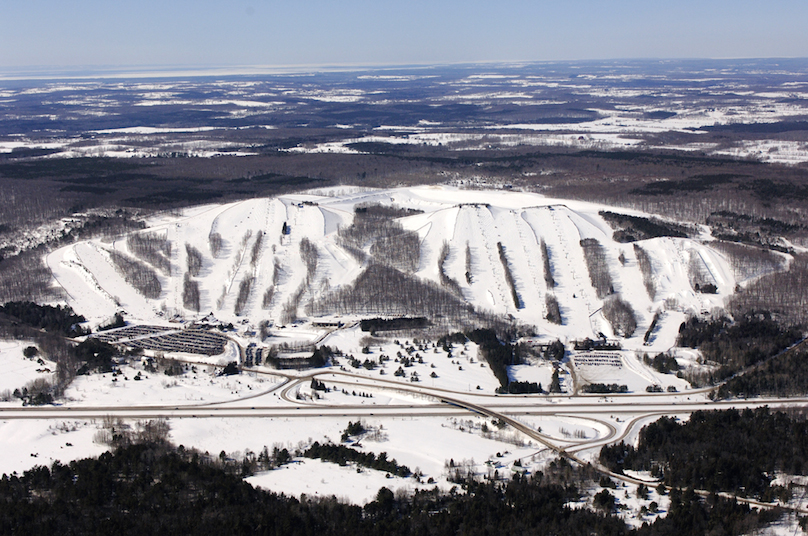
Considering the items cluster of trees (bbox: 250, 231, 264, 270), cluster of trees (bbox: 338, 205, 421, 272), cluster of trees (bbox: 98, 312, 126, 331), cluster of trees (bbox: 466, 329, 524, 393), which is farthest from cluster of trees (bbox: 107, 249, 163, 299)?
cluster of trees (bbox: 466, 329, 524, 393)

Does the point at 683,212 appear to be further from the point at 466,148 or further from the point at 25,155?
the point at 25,155

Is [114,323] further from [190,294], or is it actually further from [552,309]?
[552,309]

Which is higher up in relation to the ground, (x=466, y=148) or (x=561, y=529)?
(x=466, y=148)

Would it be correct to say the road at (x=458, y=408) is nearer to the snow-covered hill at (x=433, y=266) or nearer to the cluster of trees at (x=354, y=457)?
the cluster of trees at (x=354, y=457)

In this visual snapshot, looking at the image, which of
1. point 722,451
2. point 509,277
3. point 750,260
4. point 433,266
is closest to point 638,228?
point 750,260

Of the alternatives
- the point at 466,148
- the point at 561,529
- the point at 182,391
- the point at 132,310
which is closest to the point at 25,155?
the point at 466,148

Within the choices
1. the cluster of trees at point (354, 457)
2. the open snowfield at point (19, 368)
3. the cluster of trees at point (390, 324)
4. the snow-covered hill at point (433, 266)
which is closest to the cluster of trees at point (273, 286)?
the snow-covered hill at point (433, 266)

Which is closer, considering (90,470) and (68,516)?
(68,516)
